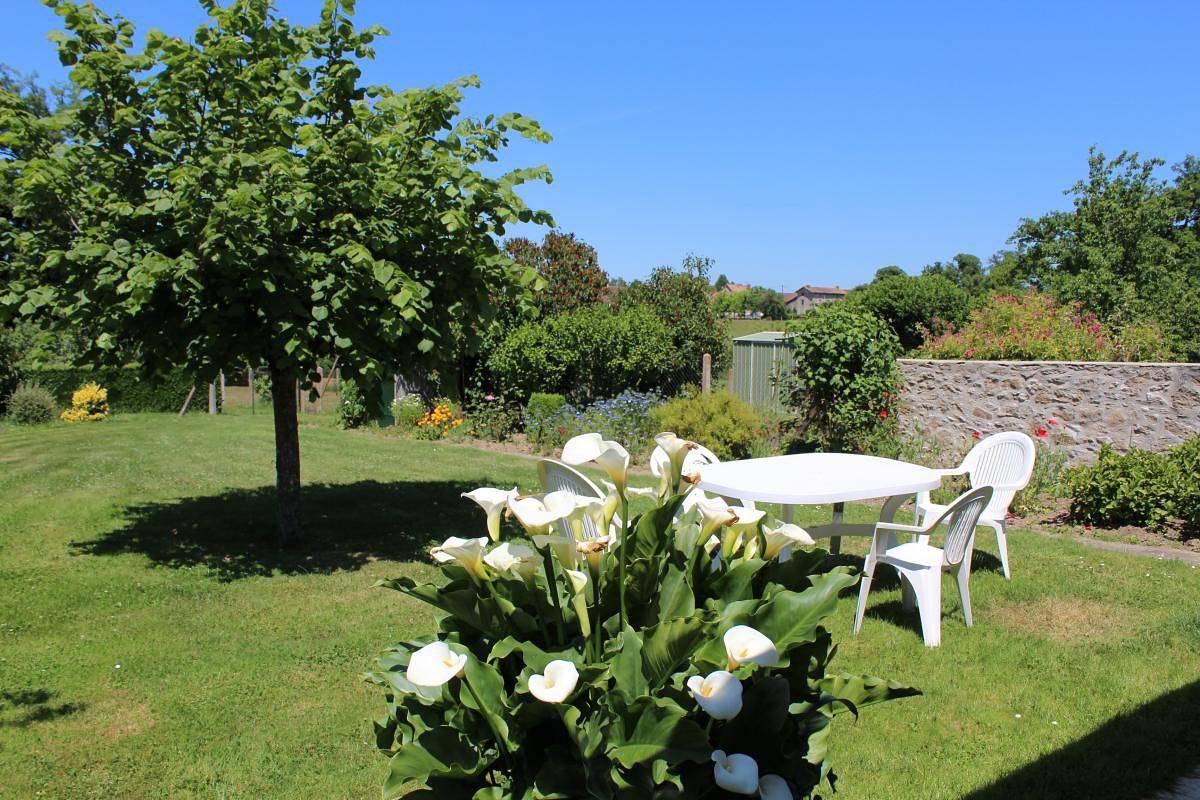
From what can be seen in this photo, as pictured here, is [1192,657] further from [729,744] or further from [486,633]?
[486,633]

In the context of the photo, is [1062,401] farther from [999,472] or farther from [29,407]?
[29,407]

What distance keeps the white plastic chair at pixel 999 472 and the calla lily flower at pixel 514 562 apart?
16.4 feet

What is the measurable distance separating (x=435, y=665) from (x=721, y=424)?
386 inches

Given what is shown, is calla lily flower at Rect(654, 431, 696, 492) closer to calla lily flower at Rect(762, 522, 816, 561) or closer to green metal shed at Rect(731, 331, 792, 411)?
calla lily flower at Rect(762, 522, 816, 561)

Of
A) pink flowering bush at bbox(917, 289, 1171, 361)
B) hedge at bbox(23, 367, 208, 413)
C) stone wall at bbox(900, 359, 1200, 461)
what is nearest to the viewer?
stone wall at bbox(900, 359, 1200, 461)

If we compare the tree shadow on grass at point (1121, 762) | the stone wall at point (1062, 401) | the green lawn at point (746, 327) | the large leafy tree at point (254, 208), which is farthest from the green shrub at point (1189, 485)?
the green lawn at point (746, 327)

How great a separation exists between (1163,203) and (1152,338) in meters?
19.1

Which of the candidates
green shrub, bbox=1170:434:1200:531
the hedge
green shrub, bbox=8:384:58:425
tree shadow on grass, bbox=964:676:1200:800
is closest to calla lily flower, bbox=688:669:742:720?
tree shadow on grass, bbox=964:676:1200:800

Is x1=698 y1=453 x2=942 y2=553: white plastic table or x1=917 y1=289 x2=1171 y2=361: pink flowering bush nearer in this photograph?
x1=698 y1=453 x2=942 y2=553: white plastic table

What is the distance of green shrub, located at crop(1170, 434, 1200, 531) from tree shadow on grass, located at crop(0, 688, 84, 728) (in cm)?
820

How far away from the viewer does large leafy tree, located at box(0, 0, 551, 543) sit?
5.91 meters

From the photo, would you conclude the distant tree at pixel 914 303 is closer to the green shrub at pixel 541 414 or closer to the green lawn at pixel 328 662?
the green shrub at pixel 541 414

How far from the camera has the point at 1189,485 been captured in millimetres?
7367

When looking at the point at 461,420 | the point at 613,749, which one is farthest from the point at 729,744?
the point at 461,420
